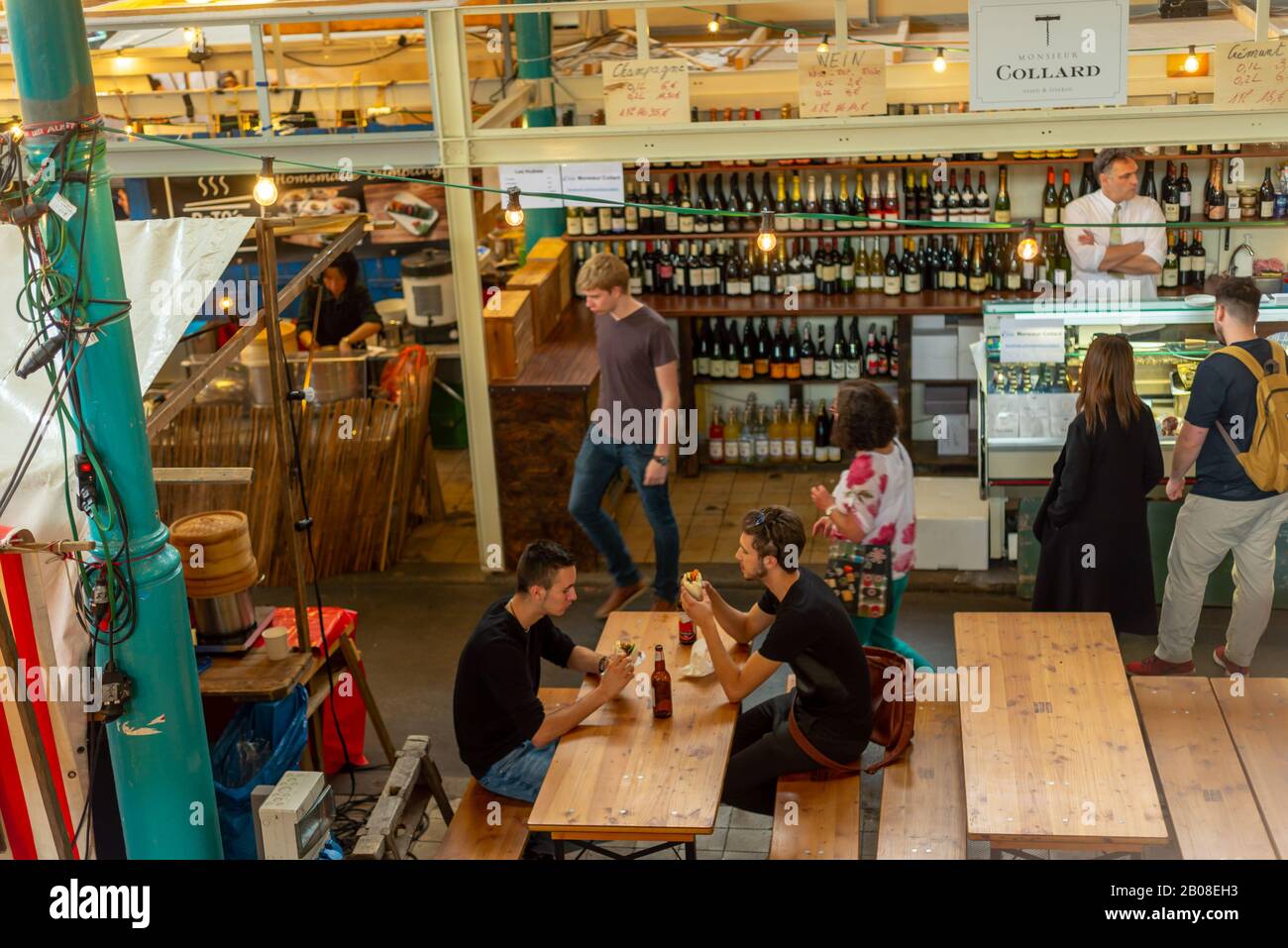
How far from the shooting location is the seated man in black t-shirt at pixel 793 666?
181 inches

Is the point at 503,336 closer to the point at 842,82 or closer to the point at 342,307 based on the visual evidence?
the point at 342,307

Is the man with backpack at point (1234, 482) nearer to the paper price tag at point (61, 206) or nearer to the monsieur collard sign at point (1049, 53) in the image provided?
the monsieur collard sign at point (1049, 53)

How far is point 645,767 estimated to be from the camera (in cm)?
446

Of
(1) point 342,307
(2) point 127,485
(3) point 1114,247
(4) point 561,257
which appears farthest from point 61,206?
(4) point 561,257

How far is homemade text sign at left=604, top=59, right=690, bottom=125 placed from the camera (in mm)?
6812

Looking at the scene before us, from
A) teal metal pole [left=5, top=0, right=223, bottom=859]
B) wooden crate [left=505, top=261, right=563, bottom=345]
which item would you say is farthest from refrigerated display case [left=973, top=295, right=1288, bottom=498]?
teal metal pole [left=5, top=0, right=223, bottom=859]

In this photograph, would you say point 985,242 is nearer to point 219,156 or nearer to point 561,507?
point 561,507

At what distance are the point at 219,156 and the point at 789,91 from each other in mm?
3649

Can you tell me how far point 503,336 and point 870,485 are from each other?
8.62 ft

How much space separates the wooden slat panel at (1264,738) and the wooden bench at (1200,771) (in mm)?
20

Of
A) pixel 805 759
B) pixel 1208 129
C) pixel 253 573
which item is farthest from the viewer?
pixel 1208 129

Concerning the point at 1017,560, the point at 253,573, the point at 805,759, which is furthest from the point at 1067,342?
the point at 253,573

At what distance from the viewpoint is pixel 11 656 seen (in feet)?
Answer: 13.5

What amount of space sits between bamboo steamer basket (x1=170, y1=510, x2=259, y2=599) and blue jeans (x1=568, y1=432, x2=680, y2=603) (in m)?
2.12
